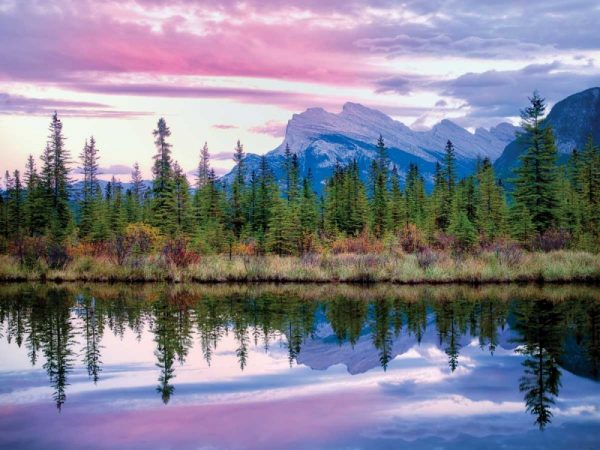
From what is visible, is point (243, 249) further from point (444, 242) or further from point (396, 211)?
point (396, 211)

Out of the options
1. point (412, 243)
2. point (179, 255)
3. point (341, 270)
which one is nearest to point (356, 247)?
point (412, 243)

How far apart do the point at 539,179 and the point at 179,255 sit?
85.7 ft

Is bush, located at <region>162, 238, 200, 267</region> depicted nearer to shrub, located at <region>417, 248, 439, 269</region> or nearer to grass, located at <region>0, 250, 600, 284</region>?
grass, located at <region>0, 250, 600, 284</region>

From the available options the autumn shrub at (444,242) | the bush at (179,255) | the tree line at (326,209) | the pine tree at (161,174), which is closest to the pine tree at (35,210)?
the tree line at (326,209)

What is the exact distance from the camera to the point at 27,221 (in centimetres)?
6544

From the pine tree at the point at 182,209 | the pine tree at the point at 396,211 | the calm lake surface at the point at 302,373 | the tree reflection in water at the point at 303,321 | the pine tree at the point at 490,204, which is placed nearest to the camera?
the calm lake surface at the point at 302,373

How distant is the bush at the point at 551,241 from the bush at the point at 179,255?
21197 millimetres

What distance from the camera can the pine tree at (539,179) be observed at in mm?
45656

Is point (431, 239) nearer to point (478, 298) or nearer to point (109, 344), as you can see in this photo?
point (478, 298)

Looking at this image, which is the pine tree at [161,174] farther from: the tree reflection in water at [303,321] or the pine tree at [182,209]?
the tree reflection in water at [303,321]

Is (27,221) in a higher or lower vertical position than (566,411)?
higher

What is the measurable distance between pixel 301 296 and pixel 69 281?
15717 mm

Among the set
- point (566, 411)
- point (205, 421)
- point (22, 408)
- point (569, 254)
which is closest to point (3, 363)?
point (22, 408)

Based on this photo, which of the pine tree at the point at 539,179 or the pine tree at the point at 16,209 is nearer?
the pine tree at the point at 539,179
